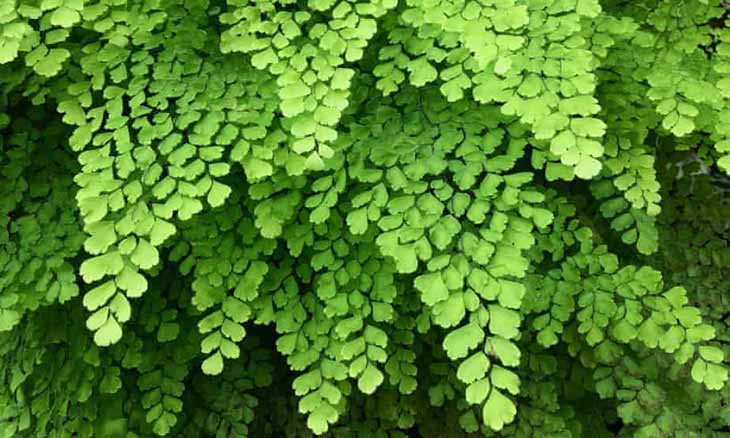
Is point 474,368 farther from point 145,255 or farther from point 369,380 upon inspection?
point 145,255

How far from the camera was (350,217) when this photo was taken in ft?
5.24

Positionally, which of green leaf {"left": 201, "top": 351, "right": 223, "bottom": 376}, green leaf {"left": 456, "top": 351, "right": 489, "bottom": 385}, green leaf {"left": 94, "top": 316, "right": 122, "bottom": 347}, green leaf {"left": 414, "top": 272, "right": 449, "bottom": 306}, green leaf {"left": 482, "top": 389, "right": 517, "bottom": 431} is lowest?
green leaf {"left": 201, "top": 351, "right": 223, "bottom": 376}

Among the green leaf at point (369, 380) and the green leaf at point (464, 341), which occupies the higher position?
the green leaf at point (464, 341)

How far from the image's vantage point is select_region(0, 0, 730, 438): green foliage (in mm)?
1467

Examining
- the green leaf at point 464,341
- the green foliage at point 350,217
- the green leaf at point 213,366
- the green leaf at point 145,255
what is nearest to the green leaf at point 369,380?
the green foliage at point 350,217

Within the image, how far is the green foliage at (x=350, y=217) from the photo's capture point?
1467 millimetres

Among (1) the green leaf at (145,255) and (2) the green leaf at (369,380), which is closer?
(1) the green leaf at (145,255)

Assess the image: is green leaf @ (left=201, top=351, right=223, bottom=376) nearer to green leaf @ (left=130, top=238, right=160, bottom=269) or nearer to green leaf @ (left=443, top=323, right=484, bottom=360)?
A: green leaf @ (left=130, top=238, right=160, bottom=269)

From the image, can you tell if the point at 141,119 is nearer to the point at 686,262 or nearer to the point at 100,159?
the point at 100,159

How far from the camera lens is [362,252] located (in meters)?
1.73

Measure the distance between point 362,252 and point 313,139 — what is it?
15.2 inches

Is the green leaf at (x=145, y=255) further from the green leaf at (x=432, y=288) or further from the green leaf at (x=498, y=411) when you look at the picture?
the green leaf at (x=498, y=411)

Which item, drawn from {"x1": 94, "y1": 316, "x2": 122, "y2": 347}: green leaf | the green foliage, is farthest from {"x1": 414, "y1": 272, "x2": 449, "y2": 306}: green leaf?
{"x1": 94, "y1": 316, "x2": 122, "y2": 347}: green leaf

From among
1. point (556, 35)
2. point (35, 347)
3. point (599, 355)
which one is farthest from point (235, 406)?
point (556, 35)
